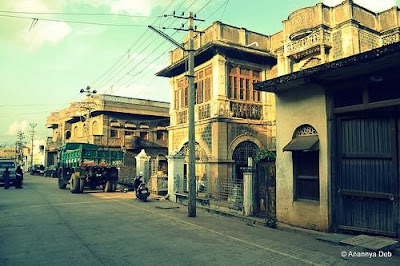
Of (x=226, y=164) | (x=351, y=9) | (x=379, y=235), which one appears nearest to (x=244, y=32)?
(x=351, y=9)

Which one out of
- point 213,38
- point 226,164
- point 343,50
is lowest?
point 226,164

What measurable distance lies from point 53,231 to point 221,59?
1182 centimetres

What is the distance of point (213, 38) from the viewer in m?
17.1

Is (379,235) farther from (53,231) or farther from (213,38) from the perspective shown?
(213,38)

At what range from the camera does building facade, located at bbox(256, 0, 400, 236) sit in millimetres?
7398

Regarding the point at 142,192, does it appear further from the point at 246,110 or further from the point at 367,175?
the point at 367,175

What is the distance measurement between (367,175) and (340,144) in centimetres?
106

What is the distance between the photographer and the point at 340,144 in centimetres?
850

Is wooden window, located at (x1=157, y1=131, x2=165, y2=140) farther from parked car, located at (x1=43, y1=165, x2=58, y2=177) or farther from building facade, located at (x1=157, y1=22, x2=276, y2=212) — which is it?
building facade, located at (x1=157, y1=22, x2=276, y2=212)

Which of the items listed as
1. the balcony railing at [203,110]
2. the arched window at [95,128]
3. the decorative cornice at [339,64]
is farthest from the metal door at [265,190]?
the arched window at [95,128]

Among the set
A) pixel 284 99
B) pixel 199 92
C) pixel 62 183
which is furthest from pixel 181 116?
pixel 284 99

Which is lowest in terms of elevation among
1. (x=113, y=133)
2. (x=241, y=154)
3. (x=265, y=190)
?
(x=265, y=190)

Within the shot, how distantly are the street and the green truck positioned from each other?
23.3ft

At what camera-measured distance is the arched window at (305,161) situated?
905 cm
